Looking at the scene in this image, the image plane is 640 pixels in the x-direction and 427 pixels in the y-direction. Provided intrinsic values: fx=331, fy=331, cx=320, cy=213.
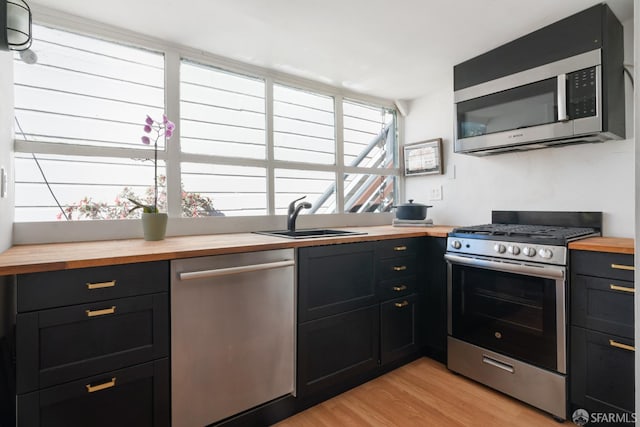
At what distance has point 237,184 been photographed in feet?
7.88

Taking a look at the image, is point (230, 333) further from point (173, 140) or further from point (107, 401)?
point (173, 140)

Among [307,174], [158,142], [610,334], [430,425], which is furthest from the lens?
[307,174]

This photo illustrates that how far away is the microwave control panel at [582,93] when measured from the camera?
1.79 m

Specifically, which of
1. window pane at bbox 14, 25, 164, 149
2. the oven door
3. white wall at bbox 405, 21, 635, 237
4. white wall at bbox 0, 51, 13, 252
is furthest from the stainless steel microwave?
white wall at bbox 0, 51, 13, 252

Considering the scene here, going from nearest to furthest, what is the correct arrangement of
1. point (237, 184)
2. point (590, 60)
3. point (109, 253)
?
point (109, 253), point (590, 60), point (237, 184)

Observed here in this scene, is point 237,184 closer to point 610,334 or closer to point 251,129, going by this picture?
point 251,129

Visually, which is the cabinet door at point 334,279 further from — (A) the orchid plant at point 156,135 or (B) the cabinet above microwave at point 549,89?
(B) the cabinet above microwave at point 549,89

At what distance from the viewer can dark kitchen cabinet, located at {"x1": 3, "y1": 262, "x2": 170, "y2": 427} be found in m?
1.13

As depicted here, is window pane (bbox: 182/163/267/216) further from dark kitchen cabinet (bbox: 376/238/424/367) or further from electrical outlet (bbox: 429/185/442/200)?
electrical outlet (bbox: 429/185/442/200)

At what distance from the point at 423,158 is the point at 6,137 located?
2.92 m

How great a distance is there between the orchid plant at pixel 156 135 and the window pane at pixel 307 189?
855mm

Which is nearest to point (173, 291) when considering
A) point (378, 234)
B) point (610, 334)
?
point (378, 234)

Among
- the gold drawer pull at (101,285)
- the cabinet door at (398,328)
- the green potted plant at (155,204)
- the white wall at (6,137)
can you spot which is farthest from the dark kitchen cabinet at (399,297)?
the white wall at (6,137)

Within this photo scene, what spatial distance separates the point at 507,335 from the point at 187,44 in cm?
266
